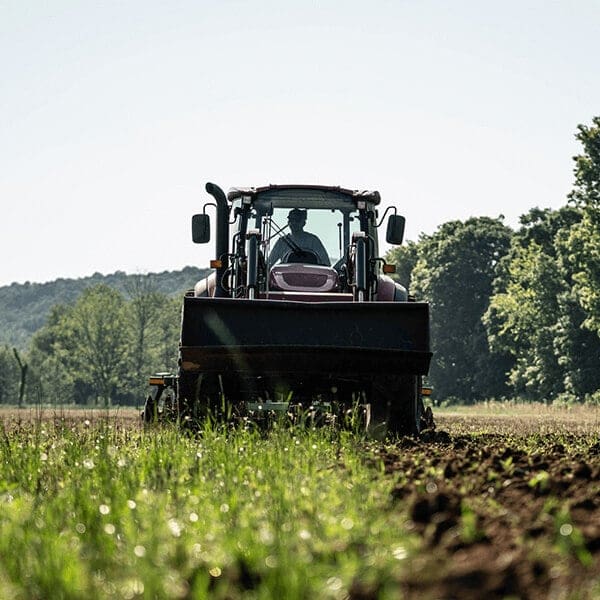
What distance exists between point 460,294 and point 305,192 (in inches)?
2294

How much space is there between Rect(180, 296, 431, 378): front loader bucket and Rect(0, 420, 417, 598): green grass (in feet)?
7.31

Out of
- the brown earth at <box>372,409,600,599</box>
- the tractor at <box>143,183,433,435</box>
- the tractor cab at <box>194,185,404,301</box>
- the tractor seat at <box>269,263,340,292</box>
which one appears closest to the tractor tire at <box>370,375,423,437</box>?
the tractor at <box>143,183,433,435</box>

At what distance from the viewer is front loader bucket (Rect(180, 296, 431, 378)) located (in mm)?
9516

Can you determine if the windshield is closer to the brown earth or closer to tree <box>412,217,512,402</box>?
the brown earth

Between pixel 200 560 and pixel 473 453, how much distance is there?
4.14 metres

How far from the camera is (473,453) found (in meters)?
7.40

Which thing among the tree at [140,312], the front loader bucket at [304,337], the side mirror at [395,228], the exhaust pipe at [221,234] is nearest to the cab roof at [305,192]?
the exhaust pipe at [221,234]

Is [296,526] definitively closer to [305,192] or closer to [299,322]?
[299,322]

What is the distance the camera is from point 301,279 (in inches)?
441

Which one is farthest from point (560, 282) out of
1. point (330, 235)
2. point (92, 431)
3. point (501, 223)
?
point (92, 431)

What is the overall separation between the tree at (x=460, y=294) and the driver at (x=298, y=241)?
55.4 meters

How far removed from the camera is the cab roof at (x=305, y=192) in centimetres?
1167

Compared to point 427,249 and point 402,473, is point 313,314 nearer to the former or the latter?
point 402,473

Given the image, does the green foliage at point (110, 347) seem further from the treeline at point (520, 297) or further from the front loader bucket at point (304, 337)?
the front loader bucket at point (304, 337)
